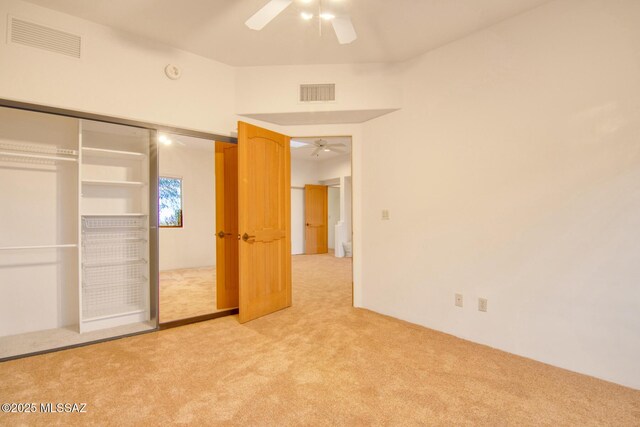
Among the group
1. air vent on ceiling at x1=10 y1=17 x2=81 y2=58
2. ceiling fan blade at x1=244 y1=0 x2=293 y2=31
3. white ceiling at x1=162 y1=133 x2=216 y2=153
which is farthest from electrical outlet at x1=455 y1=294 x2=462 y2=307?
white ceiling at x1=162 y1=133 x2=216 y2=153

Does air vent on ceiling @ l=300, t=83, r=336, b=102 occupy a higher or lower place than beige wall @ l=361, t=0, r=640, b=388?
higher

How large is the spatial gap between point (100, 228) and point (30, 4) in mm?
1952

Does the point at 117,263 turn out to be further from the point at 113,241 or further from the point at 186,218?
the point at 186,218

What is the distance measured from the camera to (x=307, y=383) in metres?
1.97

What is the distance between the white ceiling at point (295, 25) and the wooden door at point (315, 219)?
213 inches

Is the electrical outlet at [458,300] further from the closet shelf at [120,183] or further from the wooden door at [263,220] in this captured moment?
the closet shelf at [120,183]

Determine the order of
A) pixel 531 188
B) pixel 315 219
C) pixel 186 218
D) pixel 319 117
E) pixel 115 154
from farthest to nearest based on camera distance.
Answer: pixel 315 219 → pixel 186 218 → pixel 319 117 → pixel 115 154 → pixel 531 188

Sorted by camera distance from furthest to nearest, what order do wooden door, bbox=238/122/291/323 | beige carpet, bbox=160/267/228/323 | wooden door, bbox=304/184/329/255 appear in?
1. wooden door, bbox=304/184/329/255
2. beige carpet, bbox=160/267/228/323
3. wooden door, bbox=238/122/291/323

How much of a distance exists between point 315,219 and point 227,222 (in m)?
5.16

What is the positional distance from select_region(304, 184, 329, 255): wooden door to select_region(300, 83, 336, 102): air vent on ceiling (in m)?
5.12

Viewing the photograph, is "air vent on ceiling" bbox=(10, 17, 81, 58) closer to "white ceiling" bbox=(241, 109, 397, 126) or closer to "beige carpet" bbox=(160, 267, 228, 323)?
"white ceiling" bbox=(241, 109, 397, 126)

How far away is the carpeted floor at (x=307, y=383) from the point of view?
165 cm

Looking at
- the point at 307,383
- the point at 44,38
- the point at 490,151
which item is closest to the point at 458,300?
the point at 490,151

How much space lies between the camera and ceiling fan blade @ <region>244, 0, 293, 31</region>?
6.03ft
